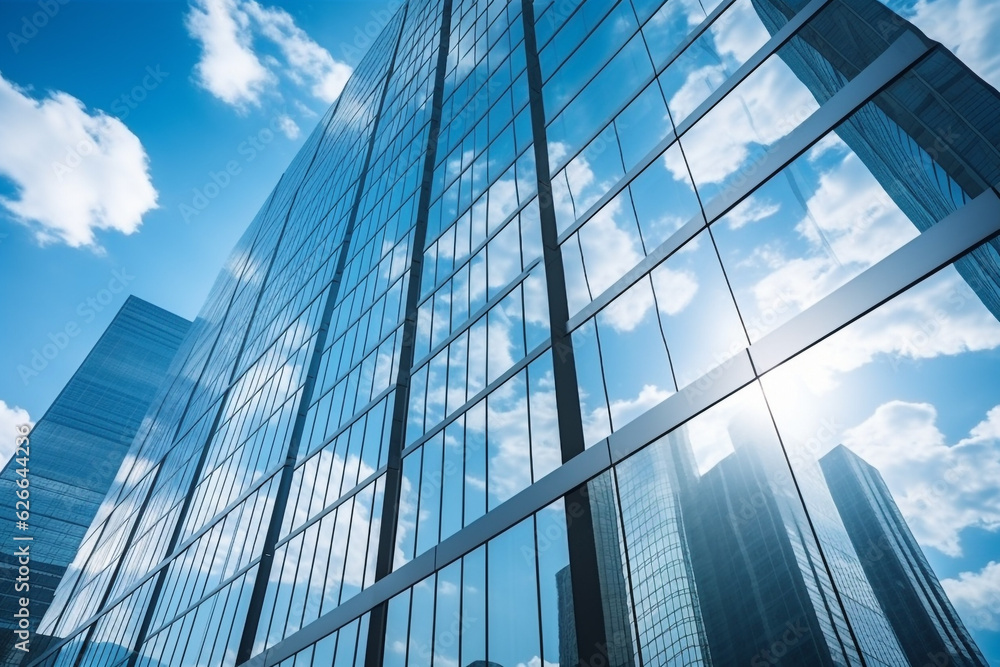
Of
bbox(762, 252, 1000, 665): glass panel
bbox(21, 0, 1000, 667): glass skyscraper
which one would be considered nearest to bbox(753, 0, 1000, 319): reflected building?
bbox(21, 0, 1000, 667): glass skyscraper

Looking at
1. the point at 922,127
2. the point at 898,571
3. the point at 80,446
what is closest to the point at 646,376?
the point at 898,571

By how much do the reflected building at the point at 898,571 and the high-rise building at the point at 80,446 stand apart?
134632mm

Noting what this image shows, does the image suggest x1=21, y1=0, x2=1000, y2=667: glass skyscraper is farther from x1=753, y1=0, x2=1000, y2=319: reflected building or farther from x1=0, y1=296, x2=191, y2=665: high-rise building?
x1=0, y1=296, x2=191, y2=665: high-rise building

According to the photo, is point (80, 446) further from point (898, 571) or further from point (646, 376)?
point (898, 571)

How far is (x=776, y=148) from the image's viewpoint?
1459cm

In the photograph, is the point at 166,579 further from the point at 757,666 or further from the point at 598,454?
the point at 757,666

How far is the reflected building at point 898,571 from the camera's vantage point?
812 centimetres

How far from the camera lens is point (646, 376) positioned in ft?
49.8

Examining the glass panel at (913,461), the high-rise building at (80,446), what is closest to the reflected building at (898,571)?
the glass panel at (913,461)

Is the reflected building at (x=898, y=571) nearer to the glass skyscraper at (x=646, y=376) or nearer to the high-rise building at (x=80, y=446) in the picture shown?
the glass skyscraper at (x=646, y=376)

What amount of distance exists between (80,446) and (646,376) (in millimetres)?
171212

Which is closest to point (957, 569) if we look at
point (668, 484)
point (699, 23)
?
point (668, 484)

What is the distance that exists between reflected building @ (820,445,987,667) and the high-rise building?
135 m

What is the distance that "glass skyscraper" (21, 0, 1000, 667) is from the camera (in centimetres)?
1002
